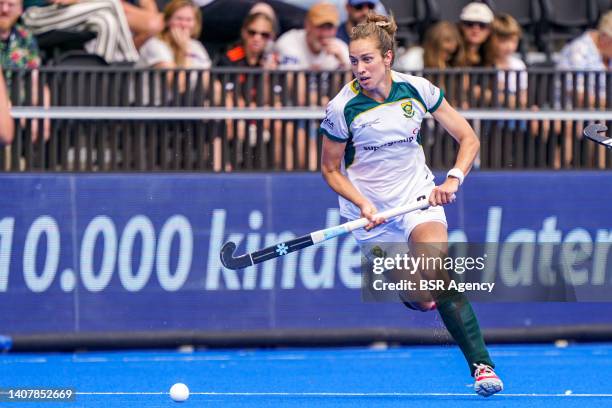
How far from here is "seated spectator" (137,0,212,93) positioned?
1094cm

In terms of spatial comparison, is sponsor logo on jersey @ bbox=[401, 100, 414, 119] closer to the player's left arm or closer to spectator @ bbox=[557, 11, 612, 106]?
→ the player's left arm

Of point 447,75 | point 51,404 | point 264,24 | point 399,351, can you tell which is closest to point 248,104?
point 264,24

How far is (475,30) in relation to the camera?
11.5 metres

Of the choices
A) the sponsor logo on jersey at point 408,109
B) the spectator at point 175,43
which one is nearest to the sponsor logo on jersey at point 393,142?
the sponsor logo on jersey at point 408,109

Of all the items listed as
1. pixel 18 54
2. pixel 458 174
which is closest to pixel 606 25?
pixel 458 174

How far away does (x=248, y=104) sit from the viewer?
1077 centimetres

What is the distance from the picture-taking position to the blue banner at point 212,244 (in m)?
10.5

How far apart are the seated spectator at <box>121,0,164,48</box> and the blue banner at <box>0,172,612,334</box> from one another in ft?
4.63

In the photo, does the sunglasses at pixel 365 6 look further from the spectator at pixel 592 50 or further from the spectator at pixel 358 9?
the spectator at pixel 592 50

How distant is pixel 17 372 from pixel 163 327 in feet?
4.52

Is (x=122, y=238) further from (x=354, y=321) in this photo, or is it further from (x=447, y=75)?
(x=447, y=75)

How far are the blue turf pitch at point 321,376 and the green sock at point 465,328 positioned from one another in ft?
1.01

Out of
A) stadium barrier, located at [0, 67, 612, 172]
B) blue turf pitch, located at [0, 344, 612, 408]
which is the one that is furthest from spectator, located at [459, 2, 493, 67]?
blue turf pitch, located at [0, 344, 612, 408]

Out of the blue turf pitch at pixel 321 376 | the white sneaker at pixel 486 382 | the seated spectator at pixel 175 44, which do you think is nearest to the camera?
the white sneaker at pixel 486 382
